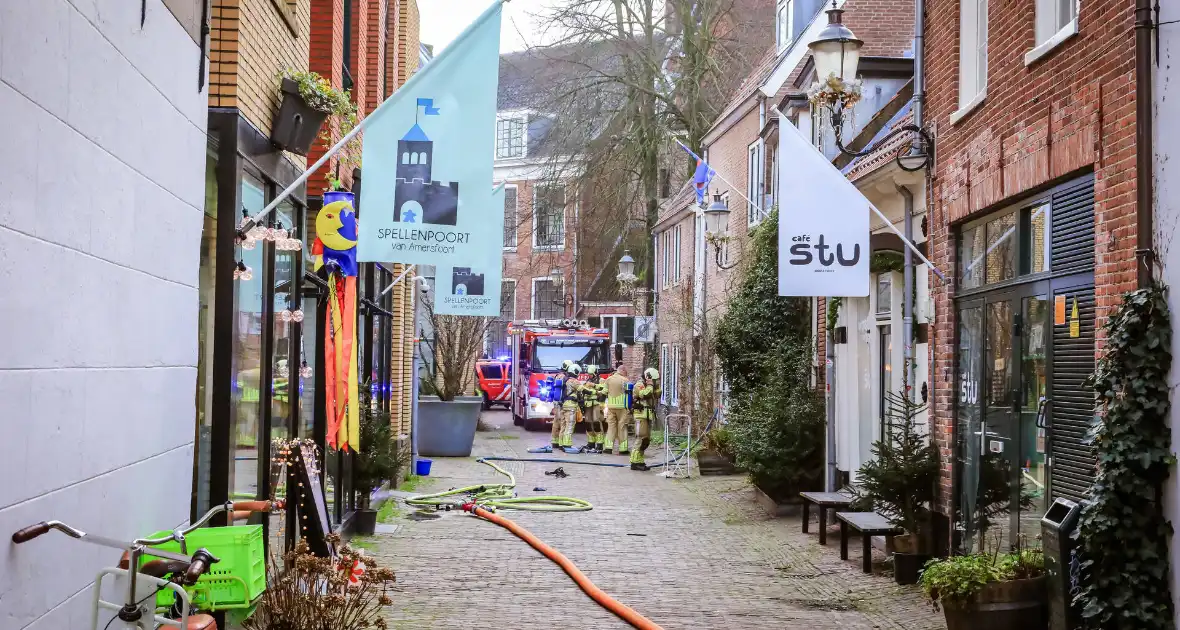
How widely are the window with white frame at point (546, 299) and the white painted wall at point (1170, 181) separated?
45469 mm

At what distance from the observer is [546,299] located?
2119 inches

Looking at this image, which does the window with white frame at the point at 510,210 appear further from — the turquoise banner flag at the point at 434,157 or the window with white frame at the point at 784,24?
the turquoise banner flag at the point at 434,157

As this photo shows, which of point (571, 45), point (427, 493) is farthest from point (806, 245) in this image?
point (571, 45)

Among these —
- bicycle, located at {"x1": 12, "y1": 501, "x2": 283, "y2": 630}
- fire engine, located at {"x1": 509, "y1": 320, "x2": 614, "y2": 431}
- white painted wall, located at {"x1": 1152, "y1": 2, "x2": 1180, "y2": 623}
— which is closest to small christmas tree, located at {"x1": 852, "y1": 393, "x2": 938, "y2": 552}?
white painted wall, located at {"x1": 1152, "y1": 2, "x2": 1180, "y2": 623}

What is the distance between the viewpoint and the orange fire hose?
921 cm

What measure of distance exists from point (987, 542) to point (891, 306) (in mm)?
4660

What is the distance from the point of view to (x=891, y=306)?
47.9 ft

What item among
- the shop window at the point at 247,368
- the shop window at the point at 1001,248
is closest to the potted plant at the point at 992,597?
the shop window at the point at 1001,248

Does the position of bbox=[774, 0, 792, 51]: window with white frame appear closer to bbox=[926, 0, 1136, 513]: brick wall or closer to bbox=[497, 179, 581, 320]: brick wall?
bbox=[926, 0, 1136, 513]: brick wall

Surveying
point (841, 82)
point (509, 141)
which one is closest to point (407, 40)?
point (841, 82)

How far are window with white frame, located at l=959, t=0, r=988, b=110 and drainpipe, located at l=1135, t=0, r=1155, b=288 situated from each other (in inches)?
136

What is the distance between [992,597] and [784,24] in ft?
62.7

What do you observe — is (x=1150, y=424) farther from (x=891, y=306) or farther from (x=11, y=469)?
(x=891, y=306)

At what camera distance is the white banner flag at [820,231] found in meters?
10.7
